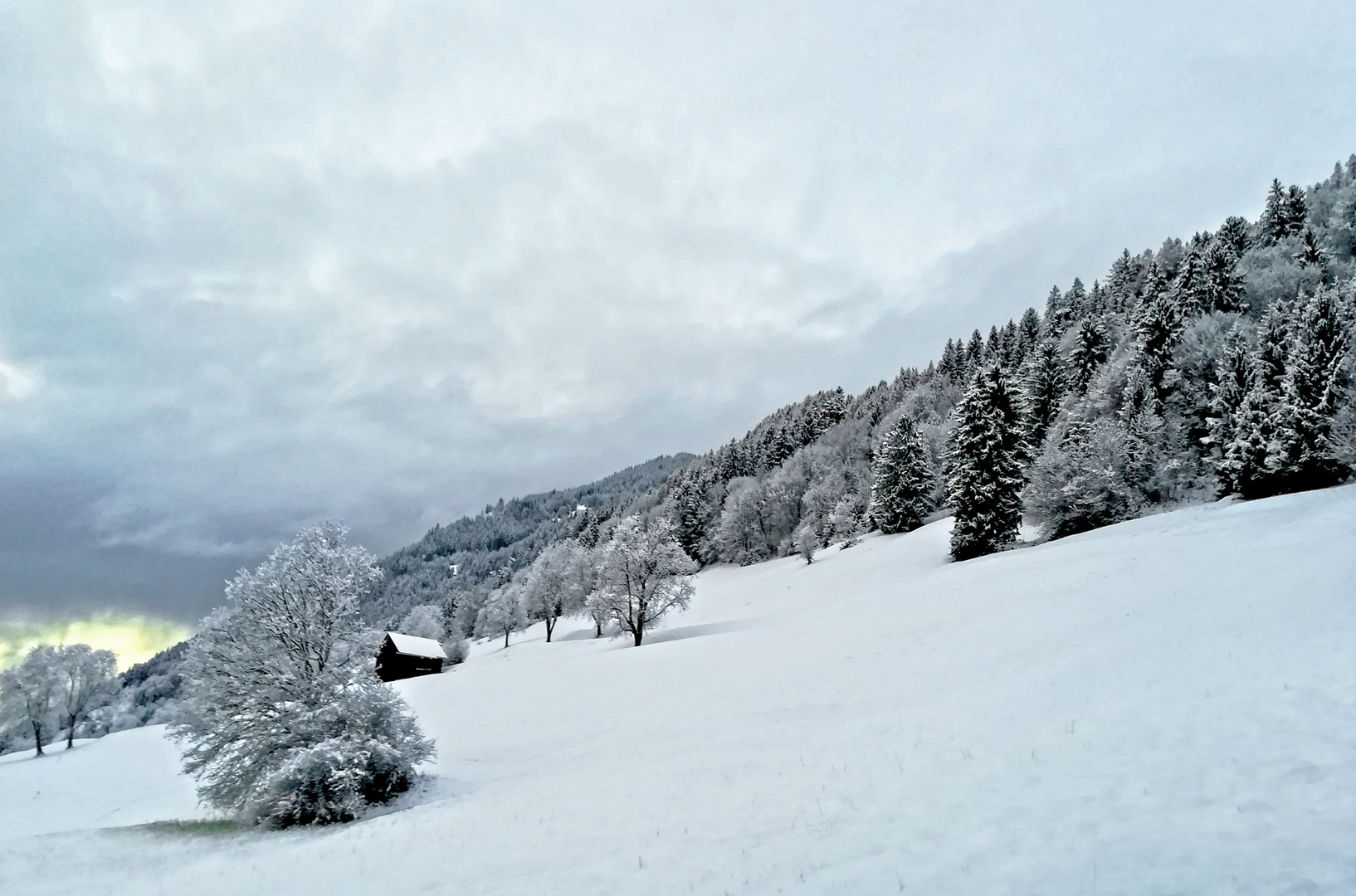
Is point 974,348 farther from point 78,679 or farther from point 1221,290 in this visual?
point 78,679

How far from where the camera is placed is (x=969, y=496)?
4159 cm

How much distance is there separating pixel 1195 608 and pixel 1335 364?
2770 cm

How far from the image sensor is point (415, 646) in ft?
215

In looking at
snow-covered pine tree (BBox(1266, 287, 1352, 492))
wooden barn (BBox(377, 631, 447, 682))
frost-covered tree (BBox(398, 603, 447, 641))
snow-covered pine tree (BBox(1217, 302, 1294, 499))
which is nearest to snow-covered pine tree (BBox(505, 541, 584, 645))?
wooden barn (BBox(377, 631, 447, 682))

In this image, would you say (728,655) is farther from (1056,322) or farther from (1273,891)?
(1056,322)

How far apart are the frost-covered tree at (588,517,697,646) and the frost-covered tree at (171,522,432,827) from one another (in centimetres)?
2491

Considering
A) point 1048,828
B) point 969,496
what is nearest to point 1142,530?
point 969,496

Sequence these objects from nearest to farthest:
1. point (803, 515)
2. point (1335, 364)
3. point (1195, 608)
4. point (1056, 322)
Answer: point (1195, 608), point (1335, 364), point (803, 515), point (1056, 322)

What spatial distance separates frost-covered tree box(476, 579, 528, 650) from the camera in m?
85.2

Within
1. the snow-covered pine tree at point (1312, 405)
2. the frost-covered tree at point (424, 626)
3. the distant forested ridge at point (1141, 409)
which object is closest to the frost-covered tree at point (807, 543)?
the distant forested ridge at point (1141, 409)

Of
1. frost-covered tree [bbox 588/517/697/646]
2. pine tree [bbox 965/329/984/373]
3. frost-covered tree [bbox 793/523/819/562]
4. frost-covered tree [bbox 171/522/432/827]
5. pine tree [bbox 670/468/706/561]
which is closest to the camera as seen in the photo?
frost-covered tree [bbox 171/522/432/827]

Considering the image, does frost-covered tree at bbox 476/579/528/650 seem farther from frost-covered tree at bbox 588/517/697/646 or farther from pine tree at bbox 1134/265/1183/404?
pine tree at bbox 1134/265/1183/404

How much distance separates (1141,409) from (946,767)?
49840 mm

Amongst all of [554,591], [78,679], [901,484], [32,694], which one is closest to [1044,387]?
[901,484]
